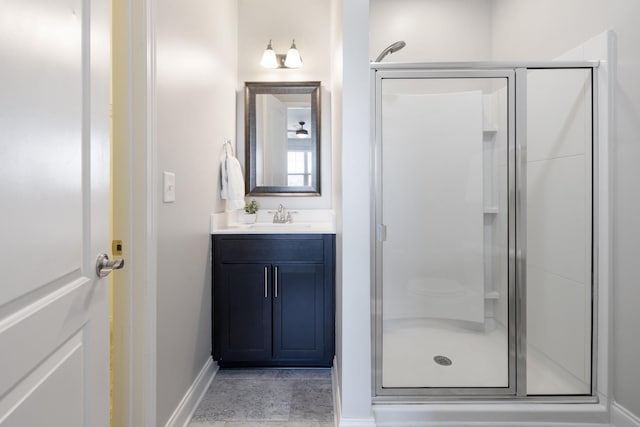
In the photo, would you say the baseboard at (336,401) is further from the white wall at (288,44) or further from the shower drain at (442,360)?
the white wall at (288,44)

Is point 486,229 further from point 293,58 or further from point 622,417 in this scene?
point 293,58

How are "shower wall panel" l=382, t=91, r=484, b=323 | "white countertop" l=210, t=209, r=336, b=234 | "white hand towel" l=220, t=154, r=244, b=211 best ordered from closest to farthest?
"shower wall panel" l=382, t=91, r=484, b=323 < "white hand towel" l=220, t=154, r=244, b=211 < "white countertop" l=210, t=209, r=336, b=234

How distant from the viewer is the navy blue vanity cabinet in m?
1.95

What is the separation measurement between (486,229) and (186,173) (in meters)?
1.57

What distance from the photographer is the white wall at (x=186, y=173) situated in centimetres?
129

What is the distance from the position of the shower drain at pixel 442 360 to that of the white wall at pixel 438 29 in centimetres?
213

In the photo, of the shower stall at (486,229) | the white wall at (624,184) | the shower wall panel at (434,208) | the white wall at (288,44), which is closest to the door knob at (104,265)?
the shower stall at (486,229)

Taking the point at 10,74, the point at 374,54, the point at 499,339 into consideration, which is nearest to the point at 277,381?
the point at 499,339

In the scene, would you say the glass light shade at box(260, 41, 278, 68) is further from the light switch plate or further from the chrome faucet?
the light switch plate

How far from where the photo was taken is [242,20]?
2.51 m

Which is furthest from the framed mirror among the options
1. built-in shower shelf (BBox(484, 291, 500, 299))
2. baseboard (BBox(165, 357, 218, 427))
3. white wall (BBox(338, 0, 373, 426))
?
built-in shower shelf (BBox(484, 291, 500, 299))

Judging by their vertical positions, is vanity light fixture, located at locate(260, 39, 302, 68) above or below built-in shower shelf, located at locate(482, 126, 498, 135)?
above

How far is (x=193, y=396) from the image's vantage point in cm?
161

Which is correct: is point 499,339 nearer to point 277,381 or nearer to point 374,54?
point 277,381
